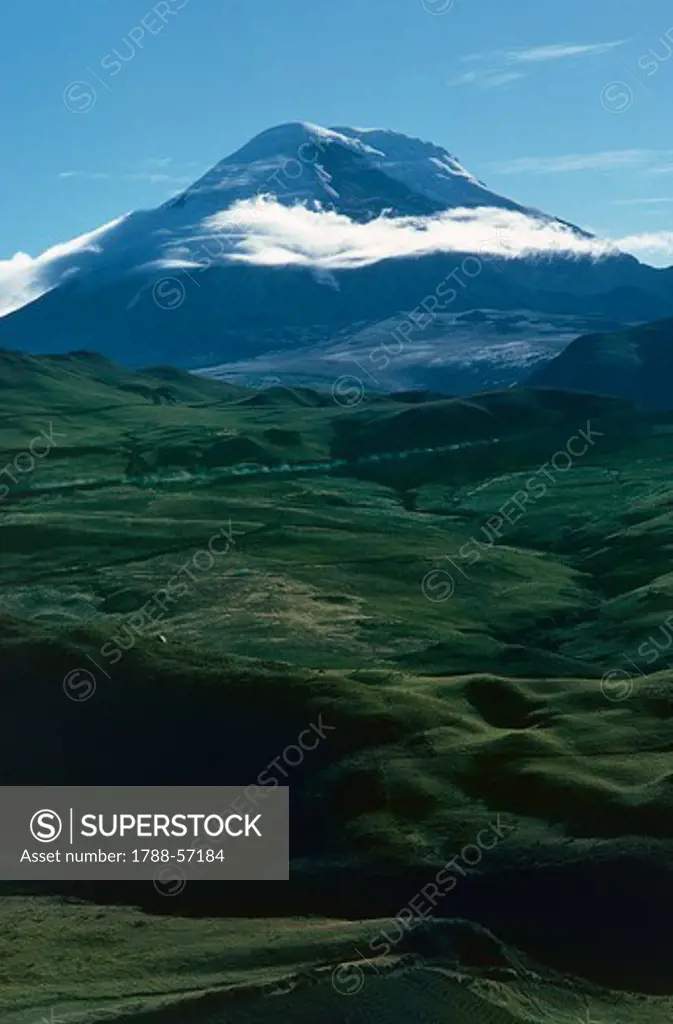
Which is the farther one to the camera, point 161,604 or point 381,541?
point 381,541

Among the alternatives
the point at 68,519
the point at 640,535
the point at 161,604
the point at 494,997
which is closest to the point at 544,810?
the point at 494,997

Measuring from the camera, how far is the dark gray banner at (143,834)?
68562 mm

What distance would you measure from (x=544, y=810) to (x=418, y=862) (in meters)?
9.25

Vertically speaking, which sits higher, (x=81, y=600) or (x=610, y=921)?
(x=81, y=600)

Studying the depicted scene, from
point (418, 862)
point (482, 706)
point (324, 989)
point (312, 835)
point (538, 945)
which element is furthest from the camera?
point (482, 706)

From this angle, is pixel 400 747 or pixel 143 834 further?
pixel 400 747

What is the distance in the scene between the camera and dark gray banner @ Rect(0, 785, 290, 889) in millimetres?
68562

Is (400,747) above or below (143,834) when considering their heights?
above

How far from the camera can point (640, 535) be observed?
179625 mm

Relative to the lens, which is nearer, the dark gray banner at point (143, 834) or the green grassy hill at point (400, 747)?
the green grassy hill at point (400, 747)

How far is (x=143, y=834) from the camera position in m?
72.4

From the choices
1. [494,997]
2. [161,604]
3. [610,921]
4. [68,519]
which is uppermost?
[68,519]

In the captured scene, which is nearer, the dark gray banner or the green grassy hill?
the green grassy hill

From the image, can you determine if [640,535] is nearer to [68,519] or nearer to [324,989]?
[68,519]
